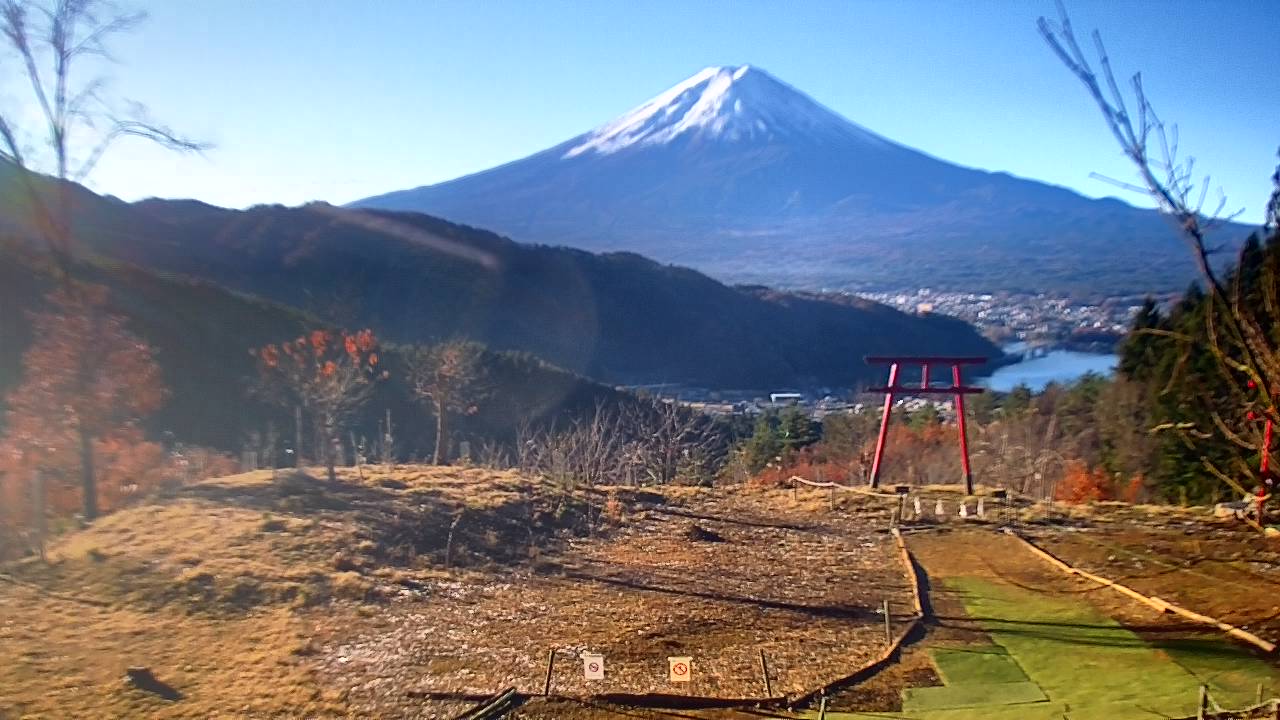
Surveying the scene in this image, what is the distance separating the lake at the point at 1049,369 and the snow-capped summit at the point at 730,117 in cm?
5283

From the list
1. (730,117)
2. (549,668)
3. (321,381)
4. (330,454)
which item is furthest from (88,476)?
(730,117)

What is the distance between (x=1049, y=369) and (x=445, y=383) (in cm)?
1988

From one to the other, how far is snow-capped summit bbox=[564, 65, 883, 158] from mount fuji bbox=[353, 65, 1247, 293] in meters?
0.11

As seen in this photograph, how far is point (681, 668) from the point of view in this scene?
4.62 m

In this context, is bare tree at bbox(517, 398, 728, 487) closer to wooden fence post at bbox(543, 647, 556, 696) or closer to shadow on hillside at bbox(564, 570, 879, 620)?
shadow on hillside at bbox(564, 570, 879, 620)

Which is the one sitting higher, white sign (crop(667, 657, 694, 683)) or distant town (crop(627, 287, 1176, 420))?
distant town (crop(627, 287, 1176, 420))

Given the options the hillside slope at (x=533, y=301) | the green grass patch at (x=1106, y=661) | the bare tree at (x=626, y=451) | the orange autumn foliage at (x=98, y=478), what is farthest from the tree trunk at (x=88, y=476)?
the hillside slope at (x=533, y=301)

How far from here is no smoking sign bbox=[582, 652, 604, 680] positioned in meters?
4.44

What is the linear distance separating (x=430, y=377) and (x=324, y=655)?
8729 mm

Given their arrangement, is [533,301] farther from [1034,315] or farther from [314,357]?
[314,357]

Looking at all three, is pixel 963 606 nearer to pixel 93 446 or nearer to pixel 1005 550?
pixel 1005 550

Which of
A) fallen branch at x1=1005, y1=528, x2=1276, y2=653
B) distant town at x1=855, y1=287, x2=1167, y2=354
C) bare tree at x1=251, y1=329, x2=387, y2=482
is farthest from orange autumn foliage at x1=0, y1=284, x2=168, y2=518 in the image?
distant town at x1=855, y1=287, x2=1167, y2=354

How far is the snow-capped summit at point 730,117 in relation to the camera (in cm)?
7975

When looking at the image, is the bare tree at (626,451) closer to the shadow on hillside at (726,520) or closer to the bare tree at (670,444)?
the bare tree at (670,444)
